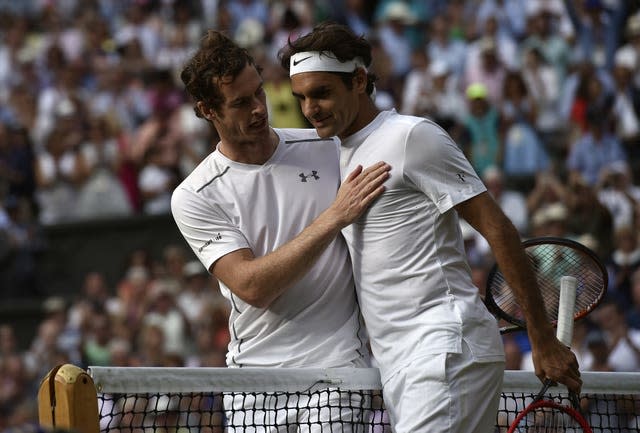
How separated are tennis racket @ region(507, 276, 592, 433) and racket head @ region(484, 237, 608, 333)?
0.13 metres

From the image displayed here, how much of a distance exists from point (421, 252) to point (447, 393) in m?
0.49

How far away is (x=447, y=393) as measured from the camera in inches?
177

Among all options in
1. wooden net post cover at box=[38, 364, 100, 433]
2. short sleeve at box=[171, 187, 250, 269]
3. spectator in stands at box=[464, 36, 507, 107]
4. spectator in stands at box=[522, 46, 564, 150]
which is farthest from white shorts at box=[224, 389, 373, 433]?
spectator in stands at box=[464, 36, 507, 107]

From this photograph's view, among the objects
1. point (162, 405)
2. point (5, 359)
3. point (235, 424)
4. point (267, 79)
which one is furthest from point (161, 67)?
point (235, 424)

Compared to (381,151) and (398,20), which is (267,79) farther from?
(381,151)

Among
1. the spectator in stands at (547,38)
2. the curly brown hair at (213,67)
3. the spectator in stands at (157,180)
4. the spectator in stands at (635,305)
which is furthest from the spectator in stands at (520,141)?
the curly brown hair at (213,67)

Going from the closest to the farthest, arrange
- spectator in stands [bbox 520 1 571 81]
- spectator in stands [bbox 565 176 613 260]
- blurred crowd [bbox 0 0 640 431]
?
spectator in stands [bbox 565 176 613 260]
blurred crowd [bbox 0 0 640 431]
spectator in stands [bbox 520 1 571 81]

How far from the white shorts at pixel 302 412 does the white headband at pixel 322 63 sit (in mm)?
1188

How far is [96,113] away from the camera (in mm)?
15266

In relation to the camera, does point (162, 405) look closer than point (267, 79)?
Yes

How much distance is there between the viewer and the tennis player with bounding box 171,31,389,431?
16.5ft

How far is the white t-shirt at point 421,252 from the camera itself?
4.54 metres

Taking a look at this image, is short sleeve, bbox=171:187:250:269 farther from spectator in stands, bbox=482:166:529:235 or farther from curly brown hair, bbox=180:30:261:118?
spectator in stands, bbox=482:166:529:235

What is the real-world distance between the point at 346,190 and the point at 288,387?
0.78 metres
